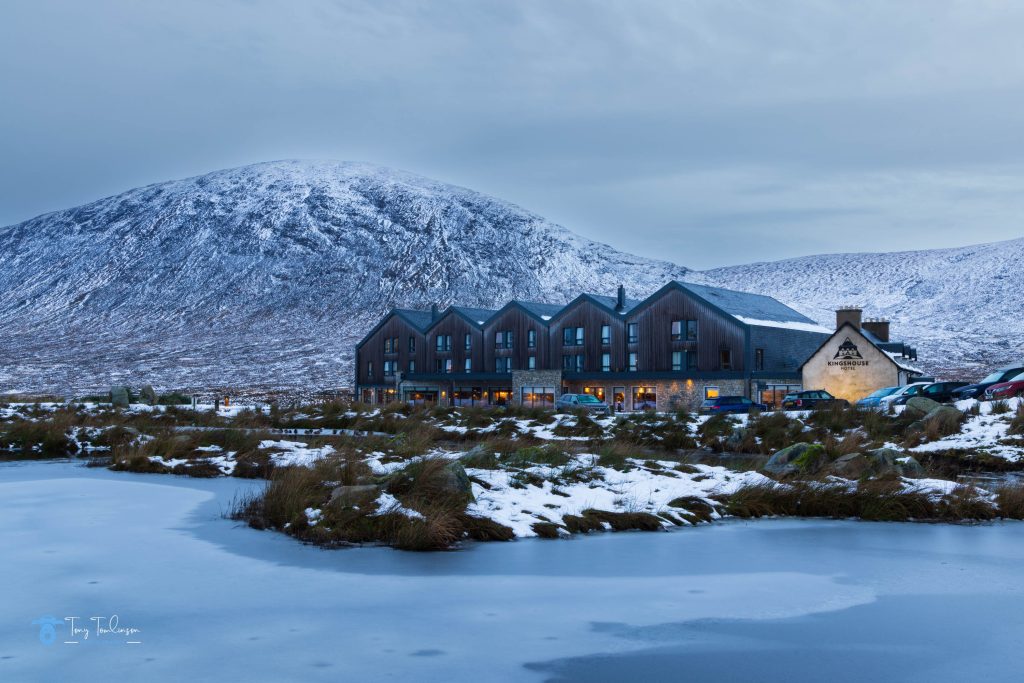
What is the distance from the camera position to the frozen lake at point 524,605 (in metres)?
7.94

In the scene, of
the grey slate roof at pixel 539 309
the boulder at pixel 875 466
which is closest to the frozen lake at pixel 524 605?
the boulder at pixel 875 466

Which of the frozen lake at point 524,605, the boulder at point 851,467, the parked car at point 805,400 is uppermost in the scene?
the parked car at point 805,400

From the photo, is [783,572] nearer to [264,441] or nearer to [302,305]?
[264,441]

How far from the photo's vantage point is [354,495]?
15.2 m

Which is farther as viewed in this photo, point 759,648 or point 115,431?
point 115,431

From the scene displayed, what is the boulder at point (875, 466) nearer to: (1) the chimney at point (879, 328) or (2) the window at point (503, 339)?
(1) the chimney at point (879, 328)

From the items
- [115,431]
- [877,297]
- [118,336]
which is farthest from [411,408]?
[877,297]

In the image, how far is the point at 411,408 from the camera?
163ft

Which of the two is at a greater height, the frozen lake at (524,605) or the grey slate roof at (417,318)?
the grey slate roof at (417,318)

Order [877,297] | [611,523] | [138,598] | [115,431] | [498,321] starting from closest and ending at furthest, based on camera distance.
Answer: [138,598] < [611,523] < [115,431] < [498,321] < [877,297]

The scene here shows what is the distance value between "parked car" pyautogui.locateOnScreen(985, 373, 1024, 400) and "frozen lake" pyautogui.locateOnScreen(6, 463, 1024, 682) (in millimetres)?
24859

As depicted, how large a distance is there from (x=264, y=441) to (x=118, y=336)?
151 m

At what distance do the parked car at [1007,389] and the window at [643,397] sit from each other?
2817 centimetres

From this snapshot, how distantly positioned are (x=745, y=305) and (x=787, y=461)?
157 feet
